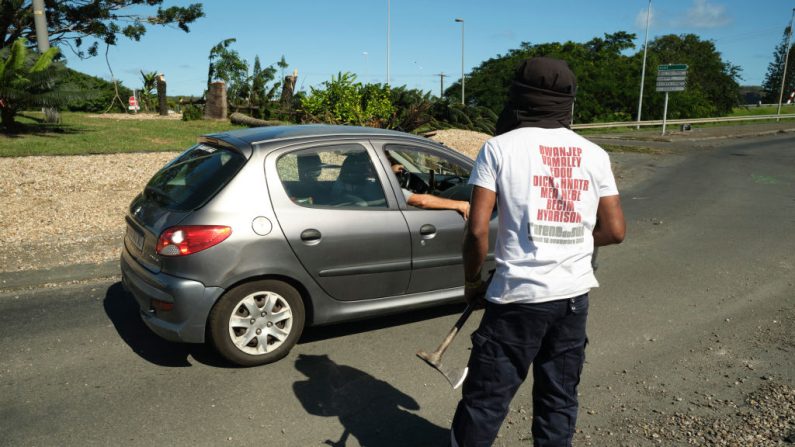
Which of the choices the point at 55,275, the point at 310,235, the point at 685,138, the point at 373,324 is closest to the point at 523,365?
the point at 310,235

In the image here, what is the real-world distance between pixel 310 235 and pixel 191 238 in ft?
2.61

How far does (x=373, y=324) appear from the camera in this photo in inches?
200

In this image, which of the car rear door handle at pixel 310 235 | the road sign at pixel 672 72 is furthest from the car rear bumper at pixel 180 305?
the road sign at pixel 672 72

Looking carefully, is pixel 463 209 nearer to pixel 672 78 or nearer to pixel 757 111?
pixel 672 78

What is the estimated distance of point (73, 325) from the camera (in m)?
4.93

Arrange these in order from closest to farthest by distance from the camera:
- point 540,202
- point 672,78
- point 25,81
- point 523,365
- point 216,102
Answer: point 540,202 → point 523,365 → point 25,81 → point 216,102 → point 672,78

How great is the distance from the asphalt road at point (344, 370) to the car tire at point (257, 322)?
14cm

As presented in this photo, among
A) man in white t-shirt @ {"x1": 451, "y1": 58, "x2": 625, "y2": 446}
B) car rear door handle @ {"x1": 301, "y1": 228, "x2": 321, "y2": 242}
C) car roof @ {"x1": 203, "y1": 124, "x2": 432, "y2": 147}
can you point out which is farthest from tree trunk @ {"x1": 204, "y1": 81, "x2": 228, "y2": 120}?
man in white t-shirt @ {"x1": 451, "y1": 58, "x2": 625, "y2": 446}

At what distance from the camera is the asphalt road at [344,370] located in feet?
11.3

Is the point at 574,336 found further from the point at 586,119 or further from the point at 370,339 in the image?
the point at 586,119

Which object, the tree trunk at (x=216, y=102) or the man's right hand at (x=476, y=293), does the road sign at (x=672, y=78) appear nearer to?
the tree trunk at (x=216, y=102)

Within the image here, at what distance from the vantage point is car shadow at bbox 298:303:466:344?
4.84 meters

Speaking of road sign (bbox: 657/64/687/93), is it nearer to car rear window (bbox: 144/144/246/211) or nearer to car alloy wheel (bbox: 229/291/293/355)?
car rear window (bbox: 144/144/246/211)

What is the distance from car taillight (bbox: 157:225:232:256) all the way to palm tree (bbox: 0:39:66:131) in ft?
35.9
